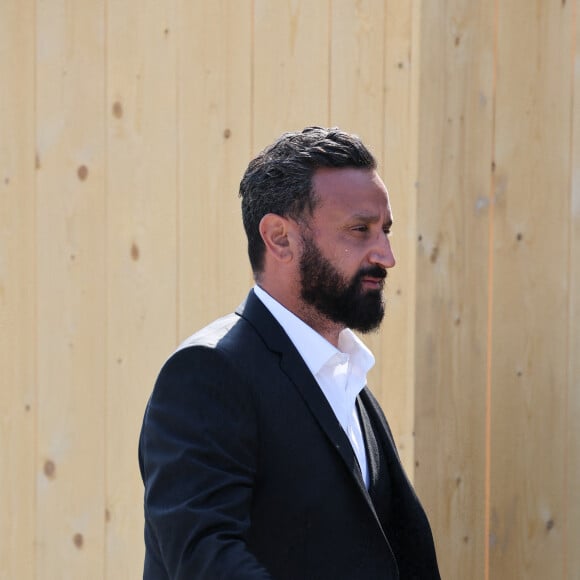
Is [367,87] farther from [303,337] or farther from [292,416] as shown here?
[292,416]

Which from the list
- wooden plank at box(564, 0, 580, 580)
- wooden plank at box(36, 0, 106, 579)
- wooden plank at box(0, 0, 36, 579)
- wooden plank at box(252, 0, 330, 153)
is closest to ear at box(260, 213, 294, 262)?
wooden plank at box(252, 0, 330, 153)

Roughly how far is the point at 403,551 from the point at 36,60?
220 cm

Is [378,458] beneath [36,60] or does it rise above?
beneath

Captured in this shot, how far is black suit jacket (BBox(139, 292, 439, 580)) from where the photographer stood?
1.80 metres

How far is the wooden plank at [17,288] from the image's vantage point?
3.76 meters

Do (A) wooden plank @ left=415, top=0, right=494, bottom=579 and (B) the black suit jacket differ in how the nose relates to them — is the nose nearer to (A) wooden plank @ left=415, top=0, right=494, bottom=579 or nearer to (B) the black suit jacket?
(B) the black suit jacket

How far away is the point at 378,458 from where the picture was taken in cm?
218

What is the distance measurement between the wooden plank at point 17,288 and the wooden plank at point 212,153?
0.60 metres

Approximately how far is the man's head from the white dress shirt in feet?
0.10

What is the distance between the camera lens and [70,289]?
367cm

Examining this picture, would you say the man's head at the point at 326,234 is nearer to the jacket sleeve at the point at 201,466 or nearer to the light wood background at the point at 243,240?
the jacket sleeve at the point at 201,466

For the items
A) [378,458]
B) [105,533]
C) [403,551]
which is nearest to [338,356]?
[378,458]

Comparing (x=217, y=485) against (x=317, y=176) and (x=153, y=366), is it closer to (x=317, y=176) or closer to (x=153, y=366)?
(x=317, y=176)

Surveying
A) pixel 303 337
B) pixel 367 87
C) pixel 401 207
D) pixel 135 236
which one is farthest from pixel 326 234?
pixel 135 236
